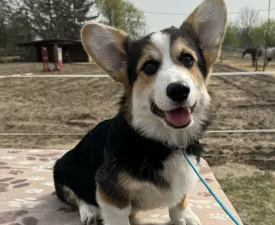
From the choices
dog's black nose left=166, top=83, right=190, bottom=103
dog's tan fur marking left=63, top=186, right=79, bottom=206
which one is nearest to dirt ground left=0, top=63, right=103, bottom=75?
dog's tan fur marking left=63, top=186, right=79, bottom=206

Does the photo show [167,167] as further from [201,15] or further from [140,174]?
[201,15]

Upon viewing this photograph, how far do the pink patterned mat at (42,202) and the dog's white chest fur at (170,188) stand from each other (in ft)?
1.71

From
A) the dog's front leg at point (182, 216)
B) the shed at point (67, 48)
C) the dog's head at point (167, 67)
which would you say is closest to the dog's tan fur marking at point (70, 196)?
the dog's front leg at point (182, 216)

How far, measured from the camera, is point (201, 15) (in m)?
2.63

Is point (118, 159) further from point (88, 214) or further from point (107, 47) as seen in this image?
point (107, 47)

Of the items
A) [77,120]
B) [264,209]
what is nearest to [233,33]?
[77,120]

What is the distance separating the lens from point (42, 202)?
3.30 metres

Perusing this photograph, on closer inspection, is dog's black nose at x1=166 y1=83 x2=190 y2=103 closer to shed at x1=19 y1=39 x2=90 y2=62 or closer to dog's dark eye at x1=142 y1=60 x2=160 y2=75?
dog's dark eye at x1=142 y1=60 x2=160 y2=75

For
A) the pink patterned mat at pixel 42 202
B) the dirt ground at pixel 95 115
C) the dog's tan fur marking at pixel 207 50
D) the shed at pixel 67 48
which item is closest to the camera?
the dog's tan fur marking at pixel 207 50

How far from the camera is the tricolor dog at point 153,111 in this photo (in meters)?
2.34

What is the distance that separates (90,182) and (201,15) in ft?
5.45

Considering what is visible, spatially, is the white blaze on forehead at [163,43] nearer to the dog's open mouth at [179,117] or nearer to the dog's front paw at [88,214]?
the dog's open mouth at [179,117]

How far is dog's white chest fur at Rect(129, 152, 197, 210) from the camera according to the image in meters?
2.40

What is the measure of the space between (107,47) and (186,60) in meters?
0.64
